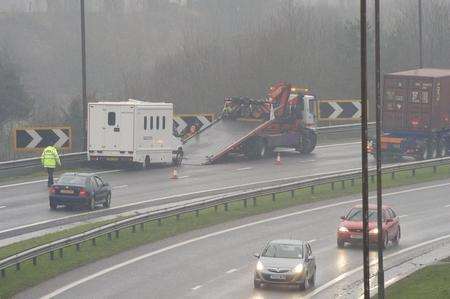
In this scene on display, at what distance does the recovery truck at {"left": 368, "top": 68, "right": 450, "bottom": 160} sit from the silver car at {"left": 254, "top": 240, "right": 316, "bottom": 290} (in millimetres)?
29258

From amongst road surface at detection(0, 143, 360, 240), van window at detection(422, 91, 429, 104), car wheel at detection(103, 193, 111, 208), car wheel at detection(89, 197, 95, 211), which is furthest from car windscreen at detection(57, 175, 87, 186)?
van window at detection(422, 91, 429, 104)

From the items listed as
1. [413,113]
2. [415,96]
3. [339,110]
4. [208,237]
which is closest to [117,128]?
[413,113]

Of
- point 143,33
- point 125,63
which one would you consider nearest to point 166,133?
point 125,63

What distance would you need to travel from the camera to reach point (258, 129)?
196 feet

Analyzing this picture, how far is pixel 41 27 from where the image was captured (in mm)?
143125

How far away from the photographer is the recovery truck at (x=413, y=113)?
6056 cm

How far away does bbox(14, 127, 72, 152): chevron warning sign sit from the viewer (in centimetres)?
5612

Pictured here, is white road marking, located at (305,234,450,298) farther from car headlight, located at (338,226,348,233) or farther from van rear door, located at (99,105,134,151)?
van rear door, located at (99,105,134,151)

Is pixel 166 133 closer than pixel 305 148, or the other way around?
pixel 166 133

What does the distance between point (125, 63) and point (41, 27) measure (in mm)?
16260

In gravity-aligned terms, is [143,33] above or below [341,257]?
above

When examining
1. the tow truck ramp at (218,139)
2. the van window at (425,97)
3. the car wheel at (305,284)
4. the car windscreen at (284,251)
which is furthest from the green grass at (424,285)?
the van window at (425,97)

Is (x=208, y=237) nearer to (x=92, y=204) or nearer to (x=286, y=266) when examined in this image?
(x=92, y=204)

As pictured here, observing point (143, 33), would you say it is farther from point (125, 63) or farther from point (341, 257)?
point (341, 257)
